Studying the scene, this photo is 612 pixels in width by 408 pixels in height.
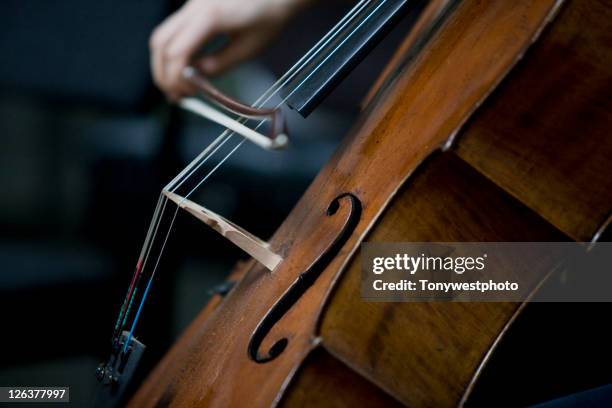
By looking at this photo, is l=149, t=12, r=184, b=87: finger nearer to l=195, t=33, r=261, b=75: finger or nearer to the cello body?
l=195, t=33, r=261, b=75: finger

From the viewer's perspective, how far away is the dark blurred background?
3.52 ft

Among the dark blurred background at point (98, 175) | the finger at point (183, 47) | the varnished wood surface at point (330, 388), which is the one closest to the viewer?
the varnished wood surface at point (330, 388)

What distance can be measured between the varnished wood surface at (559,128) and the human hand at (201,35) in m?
0.39

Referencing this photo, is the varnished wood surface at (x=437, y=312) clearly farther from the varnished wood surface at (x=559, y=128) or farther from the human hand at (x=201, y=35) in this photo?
the human hand at (x=201, y=35)

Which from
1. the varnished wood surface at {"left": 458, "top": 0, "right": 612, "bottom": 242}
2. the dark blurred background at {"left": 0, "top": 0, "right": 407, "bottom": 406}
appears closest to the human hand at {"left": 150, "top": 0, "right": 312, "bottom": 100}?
the dark blurred background at {"left": 0, "top": 0, "right": 407, "bottom": 406}

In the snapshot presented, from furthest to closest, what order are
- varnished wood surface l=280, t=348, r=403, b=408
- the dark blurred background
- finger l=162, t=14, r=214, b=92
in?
the dark blurred background → finger l=162, t=14, r=214, b=92 → varnished wood surface l=280, t=348, r=403, b=408

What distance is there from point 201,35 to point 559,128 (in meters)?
0.44

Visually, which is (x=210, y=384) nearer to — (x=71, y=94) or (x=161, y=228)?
(x=161, y=228)

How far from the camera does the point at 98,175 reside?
136cm

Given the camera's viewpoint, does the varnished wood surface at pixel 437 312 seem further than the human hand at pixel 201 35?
No

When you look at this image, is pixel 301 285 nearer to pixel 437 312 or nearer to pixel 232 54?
pixel 437 312

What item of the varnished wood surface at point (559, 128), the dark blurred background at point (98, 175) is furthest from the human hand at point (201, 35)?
the varnished wood surface at point (559, 128)

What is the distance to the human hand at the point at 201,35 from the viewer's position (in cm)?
70

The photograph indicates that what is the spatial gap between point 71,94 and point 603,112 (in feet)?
3.53
